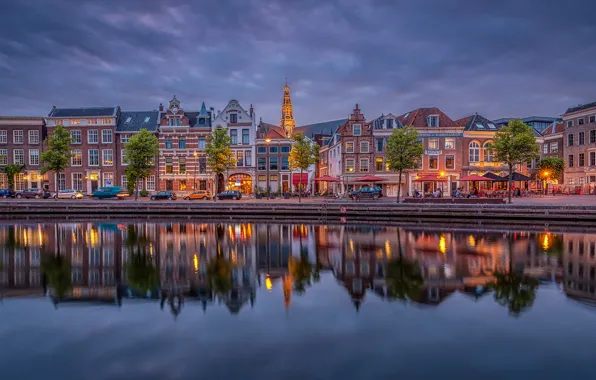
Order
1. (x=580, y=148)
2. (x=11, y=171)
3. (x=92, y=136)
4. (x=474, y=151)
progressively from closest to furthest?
(x=474, y=151) < (x=580, y=148) < (x=11, y=171) < (x=92, y=136)

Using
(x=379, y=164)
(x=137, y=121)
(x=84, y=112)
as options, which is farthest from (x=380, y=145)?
(x=84, y=112)

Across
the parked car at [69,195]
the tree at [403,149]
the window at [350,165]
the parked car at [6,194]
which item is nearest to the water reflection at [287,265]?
the tree at [403,149]

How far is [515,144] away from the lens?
42000mm

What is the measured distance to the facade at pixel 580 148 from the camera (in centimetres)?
6266

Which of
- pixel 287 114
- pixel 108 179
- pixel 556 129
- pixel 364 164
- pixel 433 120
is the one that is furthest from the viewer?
pixel 287 114

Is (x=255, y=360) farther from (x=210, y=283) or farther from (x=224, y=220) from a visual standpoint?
(x=224, y=220)

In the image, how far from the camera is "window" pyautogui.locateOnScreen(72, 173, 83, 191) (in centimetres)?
6806

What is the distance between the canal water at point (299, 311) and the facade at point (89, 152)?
4631cm

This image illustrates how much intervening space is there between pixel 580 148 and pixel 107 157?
254 feet

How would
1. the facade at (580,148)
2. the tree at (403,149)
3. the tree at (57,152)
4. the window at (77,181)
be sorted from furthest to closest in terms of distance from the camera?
the window at (77,181) → the facade at (580,148) → the tree at (57,152) → the tree at (403,149)

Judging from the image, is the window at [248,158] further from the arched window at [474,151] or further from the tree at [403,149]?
the arched window at [474,151]

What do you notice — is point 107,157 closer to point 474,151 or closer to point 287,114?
point 474,151

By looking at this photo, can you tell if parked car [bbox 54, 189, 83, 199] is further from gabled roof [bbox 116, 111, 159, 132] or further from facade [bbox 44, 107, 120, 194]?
gabled roof [bbox 116, 111, 159, 132]

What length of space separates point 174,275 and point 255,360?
9.07 meters
